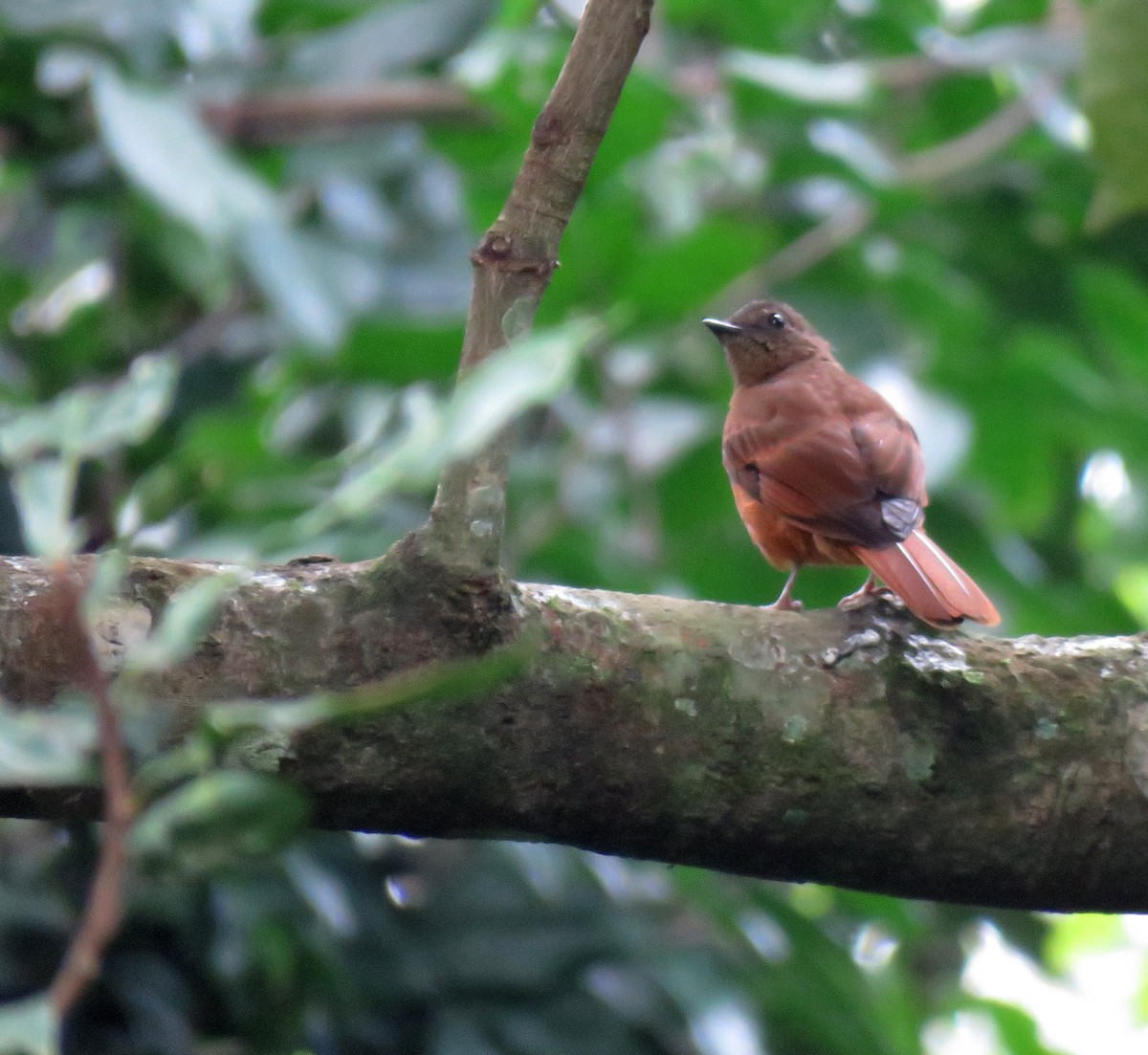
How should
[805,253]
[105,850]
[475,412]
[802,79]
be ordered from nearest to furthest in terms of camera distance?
[475,412] < [105,850] < [802,79] < [805,253]

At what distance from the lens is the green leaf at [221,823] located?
1.20 m

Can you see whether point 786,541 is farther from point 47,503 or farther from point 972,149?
point 47,503

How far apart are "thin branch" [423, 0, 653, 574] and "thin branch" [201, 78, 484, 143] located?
2.14m

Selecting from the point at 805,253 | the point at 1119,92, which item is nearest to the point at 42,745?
the point at 1119,92

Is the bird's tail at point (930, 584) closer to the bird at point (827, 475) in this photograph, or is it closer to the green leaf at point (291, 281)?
the bird at point (827, 475)

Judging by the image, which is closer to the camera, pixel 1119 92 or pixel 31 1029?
pixel 31 1029

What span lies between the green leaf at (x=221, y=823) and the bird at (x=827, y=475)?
1531 millimetres

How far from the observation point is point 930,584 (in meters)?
2.63

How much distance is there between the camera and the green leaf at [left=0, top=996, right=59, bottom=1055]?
1118mm

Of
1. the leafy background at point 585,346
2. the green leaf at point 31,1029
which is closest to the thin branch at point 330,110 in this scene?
the leafy background at point 585,346

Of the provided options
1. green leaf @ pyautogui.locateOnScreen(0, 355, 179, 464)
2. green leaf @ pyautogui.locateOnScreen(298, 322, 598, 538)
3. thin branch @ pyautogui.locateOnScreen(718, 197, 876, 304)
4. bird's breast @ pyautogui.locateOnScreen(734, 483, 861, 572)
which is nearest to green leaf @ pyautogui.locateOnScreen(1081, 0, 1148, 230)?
bird's breast @ pyautogui.locateOnScreen(734, 483, 861, 572)

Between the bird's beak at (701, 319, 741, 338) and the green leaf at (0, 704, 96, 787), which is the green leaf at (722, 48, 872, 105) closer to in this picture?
the bird's beak at (701, 319, 741, 338)

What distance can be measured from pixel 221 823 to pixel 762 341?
342 cm

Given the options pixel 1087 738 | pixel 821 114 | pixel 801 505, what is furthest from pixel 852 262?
pixel 1087 738
